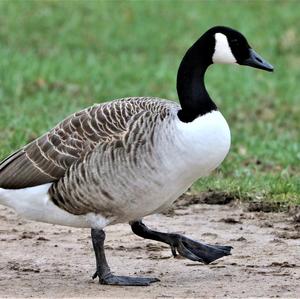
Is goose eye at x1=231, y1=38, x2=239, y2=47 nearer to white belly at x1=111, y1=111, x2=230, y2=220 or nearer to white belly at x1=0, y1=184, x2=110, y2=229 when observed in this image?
white belly at x1=111, y1=111, x2=230, y2=220

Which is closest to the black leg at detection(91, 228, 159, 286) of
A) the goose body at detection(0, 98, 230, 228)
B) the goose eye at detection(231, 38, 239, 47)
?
the goose body at detection(0, 98, 230, 228)

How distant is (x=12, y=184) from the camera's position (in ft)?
22.1

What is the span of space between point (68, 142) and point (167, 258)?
1343 millimetres

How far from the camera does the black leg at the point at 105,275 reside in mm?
6514

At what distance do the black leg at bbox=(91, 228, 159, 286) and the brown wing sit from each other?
0.51 metres

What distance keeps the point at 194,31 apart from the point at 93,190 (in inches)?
454

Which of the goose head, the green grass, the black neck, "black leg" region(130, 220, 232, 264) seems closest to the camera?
the black neck

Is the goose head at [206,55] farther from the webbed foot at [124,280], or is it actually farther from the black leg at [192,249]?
the webbed foot at [124,280]

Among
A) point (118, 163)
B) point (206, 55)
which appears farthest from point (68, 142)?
point (206, 55)

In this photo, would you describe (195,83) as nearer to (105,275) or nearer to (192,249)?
(192,249)

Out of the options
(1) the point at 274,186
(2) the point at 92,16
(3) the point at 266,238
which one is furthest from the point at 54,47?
(3) the point at 266,238

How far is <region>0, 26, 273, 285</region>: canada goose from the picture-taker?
6.32m

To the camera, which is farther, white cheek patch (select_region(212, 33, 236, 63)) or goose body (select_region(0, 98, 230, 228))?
white cheek patch (select_region(212, 33, 236, 63))

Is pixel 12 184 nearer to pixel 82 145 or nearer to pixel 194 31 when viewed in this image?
pixel 82 145
